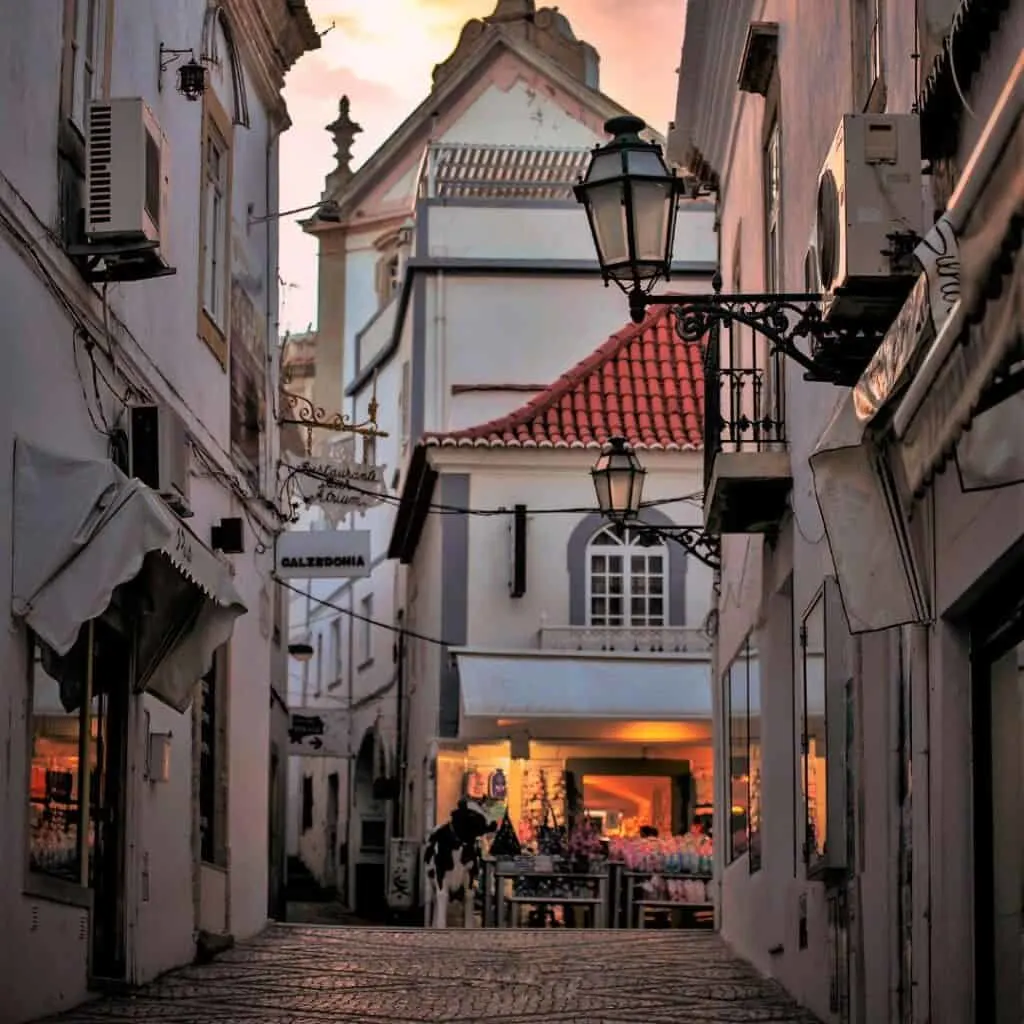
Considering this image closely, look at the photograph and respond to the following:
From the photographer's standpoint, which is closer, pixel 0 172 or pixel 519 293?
pixel 0 172

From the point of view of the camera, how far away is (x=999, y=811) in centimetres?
856

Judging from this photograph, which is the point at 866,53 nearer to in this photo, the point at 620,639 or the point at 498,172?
the point at 620,639

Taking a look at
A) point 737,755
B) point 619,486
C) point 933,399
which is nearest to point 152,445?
point 619,486

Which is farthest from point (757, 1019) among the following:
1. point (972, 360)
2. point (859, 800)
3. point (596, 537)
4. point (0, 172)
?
point (596, 537)

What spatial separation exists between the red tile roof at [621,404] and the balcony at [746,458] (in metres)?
15.6

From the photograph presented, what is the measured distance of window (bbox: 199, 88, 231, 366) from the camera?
17.6 meters

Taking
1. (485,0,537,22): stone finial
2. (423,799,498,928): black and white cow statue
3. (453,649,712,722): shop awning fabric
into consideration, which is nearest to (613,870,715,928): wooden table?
(423,799,498,928): black and white cow statue

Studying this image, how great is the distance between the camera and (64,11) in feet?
41.4

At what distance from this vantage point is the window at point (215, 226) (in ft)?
57.8

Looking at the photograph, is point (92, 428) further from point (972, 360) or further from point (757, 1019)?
point (972, 360)

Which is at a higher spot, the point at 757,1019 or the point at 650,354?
the point at 650,354

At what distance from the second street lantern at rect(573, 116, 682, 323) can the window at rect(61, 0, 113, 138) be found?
10.8 feet

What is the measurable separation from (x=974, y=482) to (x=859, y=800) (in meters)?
4.63

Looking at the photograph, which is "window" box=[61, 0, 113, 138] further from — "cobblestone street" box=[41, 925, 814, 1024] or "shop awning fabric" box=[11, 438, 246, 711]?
"cobblestone street" box=[41, 925, 814, 1024]
